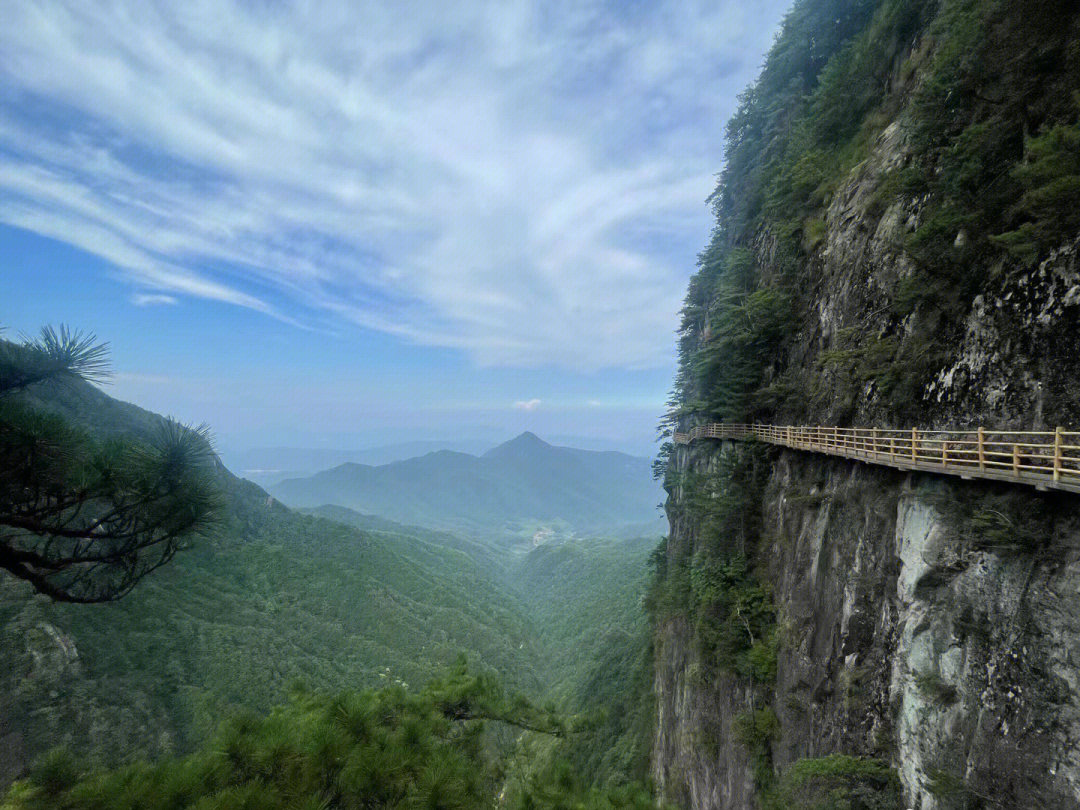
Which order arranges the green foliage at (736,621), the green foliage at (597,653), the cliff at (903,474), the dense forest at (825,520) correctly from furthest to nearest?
the green foliage at (597,653) < the green foliage at (736,621) < the cliff at (903,474) < the dense forest at (825,520)

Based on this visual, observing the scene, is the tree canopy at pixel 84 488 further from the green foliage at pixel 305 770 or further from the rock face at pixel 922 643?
the rock face at pixel 922 643

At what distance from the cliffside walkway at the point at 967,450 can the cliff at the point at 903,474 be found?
475mm

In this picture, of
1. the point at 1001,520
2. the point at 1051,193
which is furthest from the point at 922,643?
the point at 1051,193

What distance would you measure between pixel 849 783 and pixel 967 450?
6.98 metres

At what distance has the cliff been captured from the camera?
7230 millimetres

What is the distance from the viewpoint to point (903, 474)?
10.7m

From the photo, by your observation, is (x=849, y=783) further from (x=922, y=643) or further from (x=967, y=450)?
(x=967, y=450)

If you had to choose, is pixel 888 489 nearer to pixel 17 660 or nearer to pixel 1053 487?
pixel 1053 487

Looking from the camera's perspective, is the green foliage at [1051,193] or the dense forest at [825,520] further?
the green foliage at [1051,193]

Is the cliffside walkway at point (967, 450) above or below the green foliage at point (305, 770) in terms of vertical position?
above

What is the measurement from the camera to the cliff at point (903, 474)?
7230mm

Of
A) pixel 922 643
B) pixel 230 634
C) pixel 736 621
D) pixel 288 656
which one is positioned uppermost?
pixel 922 643

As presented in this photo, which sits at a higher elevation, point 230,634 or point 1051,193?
point 1051,193

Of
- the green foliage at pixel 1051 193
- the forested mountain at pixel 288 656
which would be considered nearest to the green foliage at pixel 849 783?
the forested mountain at pixel 288 656
